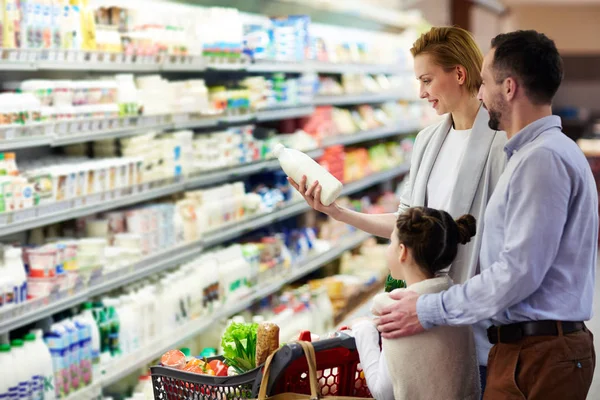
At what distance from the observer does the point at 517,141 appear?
85.2 inches

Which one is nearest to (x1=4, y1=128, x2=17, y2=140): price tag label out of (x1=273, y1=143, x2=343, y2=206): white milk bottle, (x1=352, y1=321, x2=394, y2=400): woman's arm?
(x1=273, y1=143, x2=343, y2=206): white milk bottle

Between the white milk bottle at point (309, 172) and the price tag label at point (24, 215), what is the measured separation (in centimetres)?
137

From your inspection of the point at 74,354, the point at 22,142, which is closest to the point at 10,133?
the point at 22,142

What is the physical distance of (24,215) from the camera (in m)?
3.60

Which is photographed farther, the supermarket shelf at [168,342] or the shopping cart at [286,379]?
the supermarket shelf at [168,342]

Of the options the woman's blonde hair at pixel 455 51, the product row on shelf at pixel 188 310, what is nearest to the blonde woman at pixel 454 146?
the woman's blonde hair at pixel 455 51

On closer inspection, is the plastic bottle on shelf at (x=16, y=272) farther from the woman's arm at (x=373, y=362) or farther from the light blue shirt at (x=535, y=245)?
the light blue shirt at (x=535, y=245)

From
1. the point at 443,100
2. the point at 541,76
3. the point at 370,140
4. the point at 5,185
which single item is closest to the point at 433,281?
the point at 541,76

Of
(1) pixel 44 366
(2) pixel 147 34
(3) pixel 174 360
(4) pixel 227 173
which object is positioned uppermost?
(2) pixel 147 34

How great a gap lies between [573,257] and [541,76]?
0.44 meters

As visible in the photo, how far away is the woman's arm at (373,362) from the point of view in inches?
85.6

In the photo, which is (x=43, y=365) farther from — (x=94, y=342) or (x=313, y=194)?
(x=313, y=194)

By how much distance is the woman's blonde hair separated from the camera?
267cm

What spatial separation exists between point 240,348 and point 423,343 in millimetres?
Result: 534
